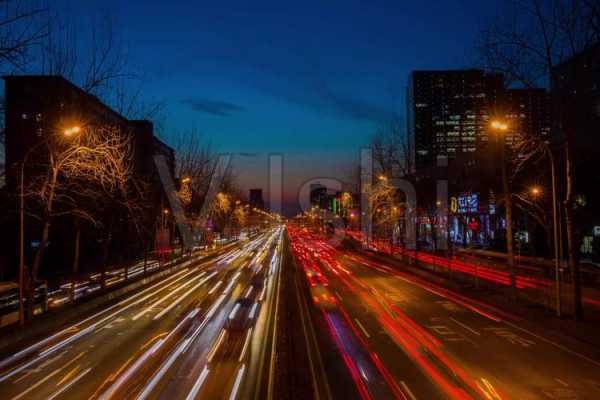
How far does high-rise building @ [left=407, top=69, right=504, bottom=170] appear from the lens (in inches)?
1380

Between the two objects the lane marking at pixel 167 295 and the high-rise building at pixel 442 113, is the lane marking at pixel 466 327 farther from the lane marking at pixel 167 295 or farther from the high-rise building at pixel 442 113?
the high-rise building at pixel 442 113

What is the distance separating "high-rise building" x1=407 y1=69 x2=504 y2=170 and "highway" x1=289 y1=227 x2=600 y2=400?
45.1 ft

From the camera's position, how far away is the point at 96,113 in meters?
26.6

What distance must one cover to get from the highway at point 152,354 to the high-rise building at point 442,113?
1871cm

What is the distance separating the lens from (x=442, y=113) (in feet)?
147

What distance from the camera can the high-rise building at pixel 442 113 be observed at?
35.1 meters

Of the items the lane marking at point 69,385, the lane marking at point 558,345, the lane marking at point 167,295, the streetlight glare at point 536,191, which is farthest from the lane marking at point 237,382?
the streetlight glare at point 536,191

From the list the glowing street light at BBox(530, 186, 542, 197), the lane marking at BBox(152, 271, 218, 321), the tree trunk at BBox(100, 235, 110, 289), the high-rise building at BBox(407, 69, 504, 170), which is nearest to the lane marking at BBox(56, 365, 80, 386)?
the lane marking at BBox(152, 271, 218, 321)

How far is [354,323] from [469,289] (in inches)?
396

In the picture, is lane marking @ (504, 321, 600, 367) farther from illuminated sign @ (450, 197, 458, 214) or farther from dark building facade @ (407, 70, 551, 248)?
illuminated sign @ (450, 197, 458, 214)

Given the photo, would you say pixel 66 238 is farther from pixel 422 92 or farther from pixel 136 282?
pixel 422 92

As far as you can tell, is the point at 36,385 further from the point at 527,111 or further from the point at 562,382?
the point at 527,111

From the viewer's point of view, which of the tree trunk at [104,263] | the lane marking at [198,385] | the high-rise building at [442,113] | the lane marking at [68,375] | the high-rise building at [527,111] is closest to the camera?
the lane marking at [198,385]

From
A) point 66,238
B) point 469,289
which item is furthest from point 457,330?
point 66,238
